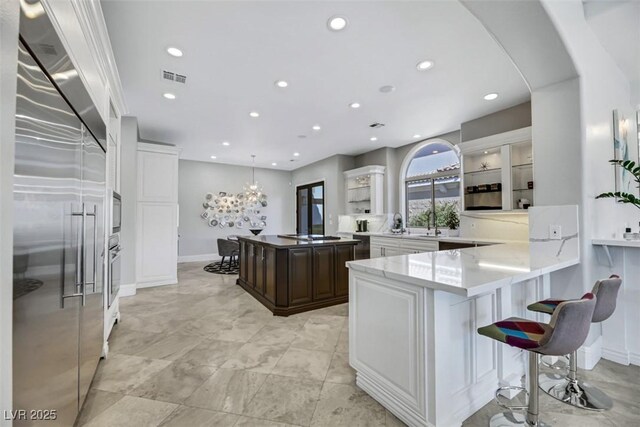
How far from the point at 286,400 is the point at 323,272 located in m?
2.04

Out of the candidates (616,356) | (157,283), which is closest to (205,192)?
(157,283)

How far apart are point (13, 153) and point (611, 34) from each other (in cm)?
431

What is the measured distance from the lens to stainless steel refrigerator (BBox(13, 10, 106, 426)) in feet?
3.11

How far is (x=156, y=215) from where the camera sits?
16.2 feet

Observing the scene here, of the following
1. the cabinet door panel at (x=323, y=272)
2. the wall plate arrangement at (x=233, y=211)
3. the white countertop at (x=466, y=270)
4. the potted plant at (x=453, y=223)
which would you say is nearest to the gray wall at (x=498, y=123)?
the potted plant at (x=453, y=223)

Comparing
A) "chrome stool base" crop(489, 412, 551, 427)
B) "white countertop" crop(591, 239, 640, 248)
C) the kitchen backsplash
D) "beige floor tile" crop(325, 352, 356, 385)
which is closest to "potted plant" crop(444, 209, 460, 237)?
the kitchen backsplash

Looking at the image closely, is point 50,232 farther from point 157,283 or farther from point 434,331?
point 157,283

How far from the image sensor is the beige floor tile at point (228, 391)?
179 centimetres

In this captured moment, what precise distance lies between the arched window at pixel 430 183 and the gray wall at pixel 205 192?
4.63 m

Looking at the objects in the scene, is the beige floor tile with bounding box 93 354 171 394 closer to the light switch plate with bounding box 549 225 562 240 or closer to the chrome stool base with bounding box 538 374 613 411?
the chrome stool base with bounding box 538 374 613 411

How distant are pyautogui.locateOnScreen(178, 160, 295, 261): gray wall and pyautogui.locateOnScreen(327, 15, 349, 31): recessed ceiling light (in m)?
6.69

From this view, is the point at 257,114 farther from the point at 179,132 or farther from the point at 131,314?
the point at 131,314

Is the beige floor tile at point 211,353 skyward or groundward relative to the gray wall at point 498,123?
A: groundward

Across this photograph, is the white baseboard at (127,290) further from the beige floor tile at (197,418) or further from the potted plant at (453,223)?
the potted plant at (453,223)
